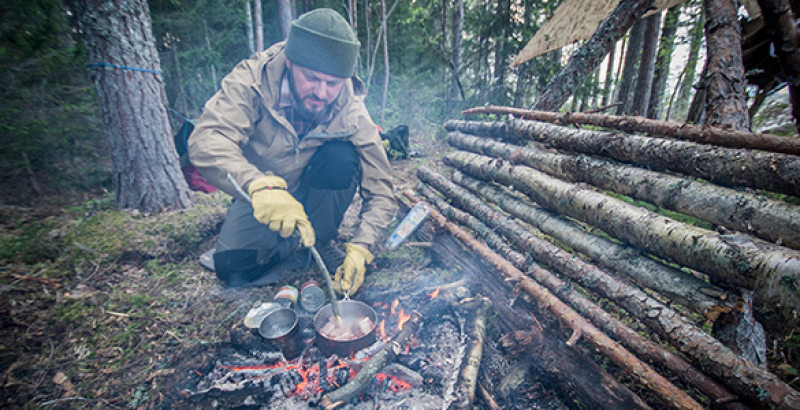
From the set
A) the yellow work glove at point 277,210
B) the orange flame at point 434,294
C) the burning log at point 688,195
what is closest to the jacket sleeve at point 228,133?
the yellow work glove at point 277,210

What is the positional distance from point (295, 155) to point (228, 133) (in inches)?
25.1

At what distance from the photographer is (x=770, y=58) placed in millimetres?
3719

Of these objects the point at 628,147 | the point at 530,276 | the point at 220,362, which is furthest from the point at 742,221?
the point at 220,362

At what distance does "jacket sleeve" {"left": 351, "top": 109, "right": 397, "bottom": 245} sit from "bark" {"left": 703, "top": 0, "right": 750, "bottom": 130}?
3.09 meters

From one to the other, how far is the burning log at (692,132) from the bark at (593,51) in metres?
1.43

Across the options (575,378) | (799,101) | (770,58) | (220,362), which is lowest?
(220,362)

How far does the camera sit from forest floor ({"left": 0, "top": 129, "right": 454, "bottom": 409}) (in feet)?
6.49

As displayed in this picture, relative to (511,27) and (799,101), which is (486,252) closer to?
(799,101)

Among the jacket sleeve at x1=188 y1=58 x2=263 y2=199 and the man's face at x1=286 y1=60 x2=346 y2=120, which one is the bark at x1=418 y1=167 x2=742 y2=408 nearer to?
the man's face at x1=286 y1=60 x2=346 y2=120

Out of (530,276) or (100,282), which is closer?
(530,276)

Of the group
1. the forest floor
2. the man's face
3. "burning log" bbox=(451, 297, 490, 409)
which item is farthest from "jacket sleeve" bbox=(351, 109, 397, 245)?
"burning log" bbox=(451, 297, 490, 409)

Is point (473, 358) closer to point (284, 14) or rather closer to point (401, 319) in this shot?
point (401, 319)

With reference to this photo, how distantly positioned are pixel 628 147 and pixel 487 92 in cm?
595

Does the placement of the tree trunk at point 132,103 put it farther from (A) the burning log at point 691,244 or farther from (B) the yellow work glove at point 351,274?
(A) the burning log at point 691,244
